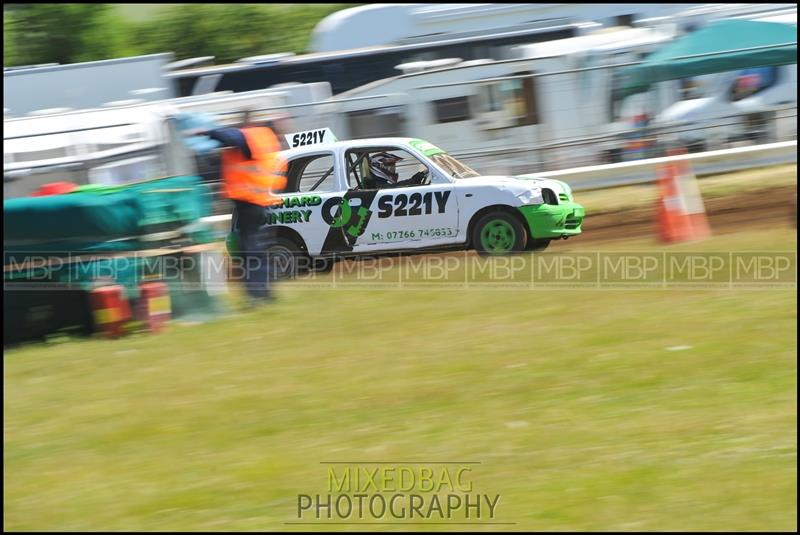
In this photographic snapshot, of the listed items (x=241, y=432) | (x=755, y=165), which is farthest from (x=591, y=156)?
(x=241, y=432)

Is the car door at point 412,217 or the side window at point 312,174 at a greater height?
the side window at point 312,174

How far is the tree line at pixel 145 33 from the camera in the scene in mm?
33094

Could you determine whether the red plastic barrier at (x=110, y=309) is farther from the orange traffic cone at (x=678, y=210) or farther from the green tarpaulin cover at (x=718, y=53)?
the green tarpaulin cover at (x=718, y=53)

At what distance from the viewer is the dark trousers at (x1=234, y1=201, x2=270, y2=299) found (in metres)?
9.59

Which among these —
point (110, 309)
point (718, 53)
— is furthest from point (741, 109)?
point (110, 309)

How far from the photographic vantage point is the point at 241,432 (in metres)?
6.24

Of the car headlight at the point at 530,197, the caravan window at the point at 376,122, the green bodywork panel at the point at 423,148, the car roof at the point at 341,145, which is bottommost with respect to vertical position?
the car headlight at the point at 530,197

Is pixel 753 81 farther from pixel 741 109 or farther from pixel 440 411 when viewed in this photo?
pixel 440 411

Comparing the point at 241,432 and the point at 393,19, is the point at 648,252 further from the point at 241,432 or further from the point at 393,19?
the point at 393,19

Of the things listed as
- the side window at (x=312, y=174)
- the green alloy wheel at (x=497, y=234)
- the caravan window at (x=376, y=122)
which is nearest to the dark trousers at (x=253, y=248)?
the side window at (x=312, y=174)

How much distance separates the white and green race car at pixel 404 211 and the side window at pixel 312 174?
1 centimetres

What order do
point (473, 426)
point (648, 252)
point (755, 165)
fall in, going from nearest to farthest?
point (473, 426)
point (648, 252)
point (755, 165)

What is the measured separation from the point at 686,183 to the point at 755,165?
204 centimetres

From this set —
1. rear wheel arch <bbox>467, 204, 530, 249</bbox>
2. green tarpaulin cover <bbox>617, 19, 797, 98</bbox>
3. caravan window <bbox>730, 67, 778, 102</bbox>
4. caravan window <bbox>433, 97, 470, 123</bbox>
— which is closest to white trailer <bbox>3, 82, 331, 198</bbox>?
caravan window <bbox>433, 97, 470, 123</bbox>
